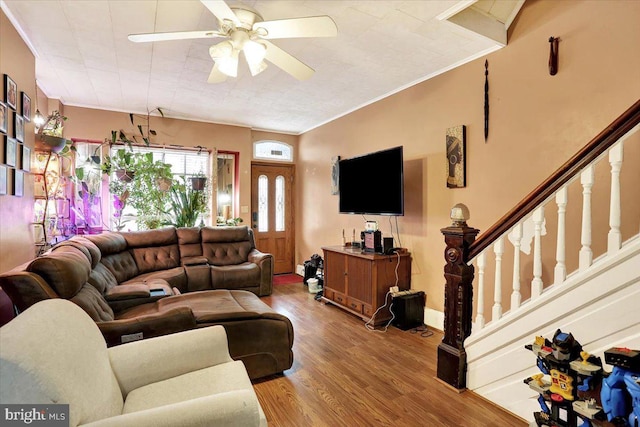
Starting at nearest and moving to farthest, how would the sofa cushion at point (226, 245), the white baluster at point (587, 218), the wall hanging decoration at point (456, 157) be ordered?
the white baluster at point (587, 218) < the wall hanging decoration at point (456, 157) < the sofa cushion at point (226, 245)

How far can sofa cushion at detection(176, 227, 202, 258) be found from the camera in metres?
4.77

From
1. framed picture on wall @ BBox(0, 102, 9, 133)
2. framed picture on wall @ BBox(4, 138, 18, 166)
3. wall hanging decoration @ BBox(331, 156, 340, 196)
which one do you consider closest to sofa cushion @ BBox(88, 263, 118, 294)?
framed picture on wall @ BBox(4, 138, 18, 166)

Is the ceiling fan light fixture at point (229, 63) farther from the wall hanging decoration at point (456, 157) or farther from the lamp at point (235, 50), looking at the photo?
the wall hanging decoration at point (456, 157)

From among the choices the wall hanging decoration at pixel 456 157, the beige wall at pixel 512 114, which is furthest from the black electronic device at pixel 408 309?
the wall hanging decoration at pixel 456 157

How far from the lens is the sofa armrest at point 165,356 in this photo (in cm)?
154

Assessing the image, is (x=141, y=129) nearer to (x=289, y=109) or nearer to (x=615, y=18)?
(x=289, y=109)

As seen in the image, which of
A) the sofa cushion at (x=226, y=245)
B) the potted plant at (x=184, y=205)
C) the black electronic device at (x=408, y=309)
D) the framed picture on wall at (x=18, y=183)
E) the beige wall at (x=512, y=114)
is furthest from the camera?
the potted plant at (x=184, y=205)

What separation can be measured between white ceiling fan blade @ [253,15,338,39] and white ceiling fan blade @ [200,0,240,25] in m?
0.15

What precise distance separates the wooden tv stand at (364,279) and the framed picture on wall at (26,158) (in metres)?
3.22

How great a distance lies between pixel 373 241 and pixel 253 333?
6.13ft

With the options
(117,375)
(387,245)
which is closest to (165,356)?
(117,375)

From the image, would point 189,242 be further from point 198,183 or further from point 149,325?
point 149,325

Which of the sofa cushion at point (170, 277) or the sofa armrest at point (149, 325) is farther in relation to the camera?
the sofa cushion at point (170, 277)

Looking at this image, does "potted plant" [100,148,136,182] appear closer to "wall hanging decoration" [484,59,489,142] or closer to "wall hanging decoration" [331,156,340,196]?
"wall hanging decoration" [331,156,340,196]
